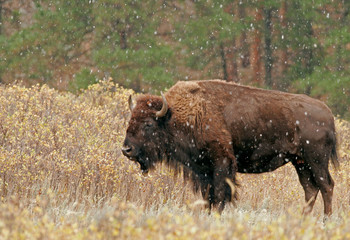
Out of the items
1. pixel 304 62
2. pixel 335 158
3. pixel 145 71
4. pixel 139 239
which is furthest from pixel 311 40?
pixel 139 239

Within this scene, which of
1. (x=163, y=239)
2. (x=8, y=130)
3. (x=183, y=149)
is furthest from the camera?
(x=8, y=130)

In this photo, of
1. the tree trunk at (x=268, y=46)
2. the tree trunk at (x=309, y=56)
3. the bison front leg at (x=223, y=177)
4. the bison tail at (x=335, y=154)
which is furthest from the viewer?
the tree trunk at (x=268, y=46)

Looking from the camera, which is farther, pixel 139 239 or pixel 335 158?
pixel 335 158

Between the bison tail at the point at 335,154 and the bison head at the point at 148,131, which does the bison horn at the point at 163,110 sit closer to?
the bison head at the point at 148,131

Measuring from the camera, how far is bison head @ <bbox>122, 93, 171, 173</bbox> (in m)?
6.49

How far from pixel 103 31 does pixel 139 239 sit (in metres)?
14.8

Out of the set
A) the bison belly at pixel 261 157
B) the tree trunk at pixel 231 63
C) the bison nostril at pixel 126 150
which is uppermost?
the bison nostril at pixel 126 150

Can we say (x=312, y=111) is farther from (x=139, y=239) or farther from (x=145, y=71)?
(x=145, y=71)

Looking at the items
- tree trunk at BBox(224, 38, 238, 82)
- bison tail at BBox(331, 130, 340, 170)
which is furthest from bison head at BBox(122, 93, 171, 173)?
tree trunk at BBox(224, 38, 238, 82)

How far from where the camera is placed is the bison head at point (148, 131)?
649 cm

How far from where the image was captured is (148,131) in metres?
6.64

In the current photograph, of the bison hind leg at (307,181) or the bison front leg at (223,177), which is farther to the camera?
the bison hind leg at (307,181)

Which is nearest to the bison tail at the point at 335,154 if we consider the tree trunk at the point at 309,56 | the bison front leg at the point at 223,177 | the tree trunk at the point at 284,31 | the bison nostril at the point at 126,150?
the bison front leg at the point at 223,177

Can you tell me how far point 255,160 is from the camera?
6824mm
